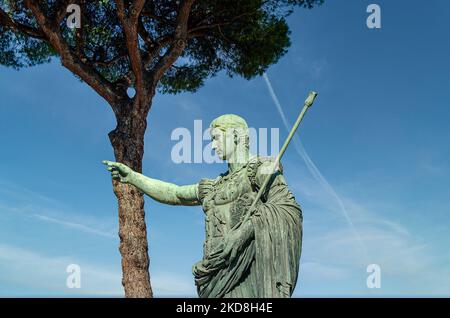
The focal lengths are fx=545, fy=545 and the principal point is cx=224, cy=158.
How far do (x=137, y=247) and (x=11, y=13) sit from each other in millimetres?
7208

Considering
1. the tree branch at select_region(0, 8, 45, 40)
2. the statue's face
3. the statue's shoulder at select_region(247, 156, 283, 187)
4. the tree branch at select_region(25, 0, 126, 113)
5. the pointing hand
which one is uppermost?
the tree branch at select_region(0, 8, 45, 40)

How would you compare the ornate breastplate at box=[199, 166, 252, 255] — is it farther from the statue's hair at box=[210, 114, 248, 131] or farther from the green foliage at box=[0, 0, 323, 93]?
the green foliage at box=[0, 0, 323, 93]

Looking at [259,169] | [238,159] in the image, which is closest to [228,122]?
[238,159]

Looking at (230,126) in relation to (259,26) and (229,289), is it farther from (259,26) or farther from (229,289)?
(259,26)

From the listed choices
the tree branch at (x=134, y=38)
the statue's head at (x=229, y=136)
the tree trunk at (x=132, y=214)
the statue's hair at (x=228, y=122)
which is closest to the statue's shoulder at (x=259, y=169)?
the statue's head at (x=229, y=136)

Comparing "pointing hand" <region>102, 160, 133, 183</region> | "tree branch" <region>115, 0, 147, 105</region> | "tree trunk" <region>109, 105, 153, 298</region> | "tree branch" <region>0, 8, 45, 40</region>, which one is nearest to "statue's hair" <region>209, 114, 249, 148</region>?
"pointing hand" <region>102, 160, 133, 183</region>

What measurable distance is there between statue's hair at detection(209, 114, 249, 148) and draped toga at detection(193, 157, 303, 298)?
13.6 inches

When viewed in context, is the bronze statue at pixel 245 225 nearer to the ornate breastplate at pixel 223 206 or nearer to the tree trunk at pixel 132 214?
the ornate breastplate at pixel 223 206

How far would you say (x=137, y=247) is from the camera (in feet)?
33.8

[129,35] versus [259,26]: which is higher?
[259,26]

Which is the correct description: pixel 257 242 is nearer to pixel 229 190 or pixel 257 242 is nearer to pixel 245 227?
pixel 245 227

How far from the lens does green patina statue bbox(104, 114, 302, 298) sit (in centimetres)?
434

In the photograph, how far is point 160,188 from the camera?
5.09 metres
